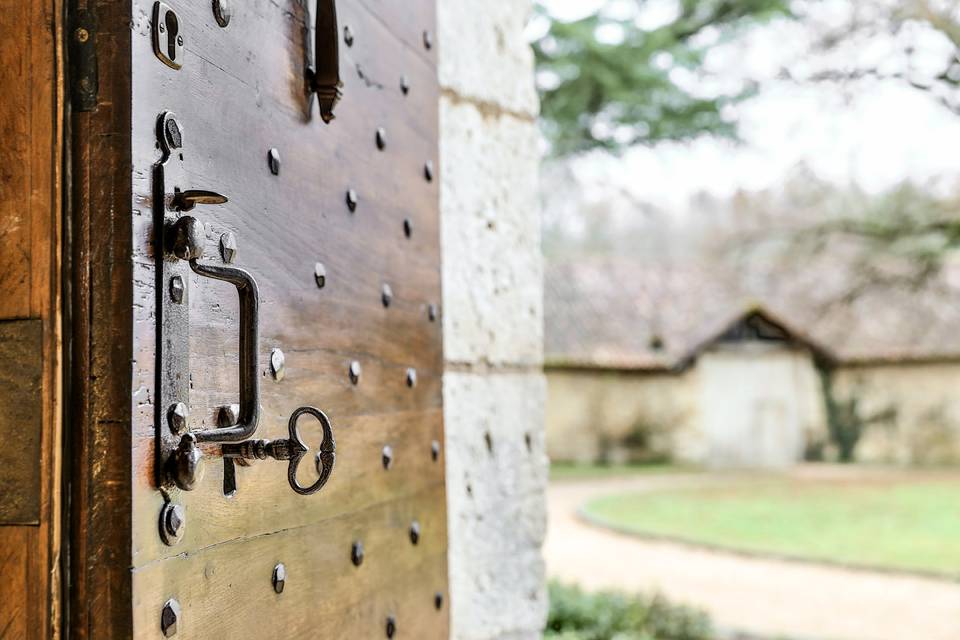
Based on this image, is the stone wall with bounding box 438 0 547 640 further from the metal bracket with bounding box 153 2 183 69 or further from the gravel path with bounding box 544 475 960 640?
the gravel path with bounding box 544 475 960 640

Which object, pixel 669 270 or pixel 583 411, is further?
pixel 669 270

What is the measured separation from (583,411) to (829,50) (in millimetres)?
11946

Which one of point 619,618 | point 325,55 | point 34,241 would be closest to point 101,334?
point 34,241

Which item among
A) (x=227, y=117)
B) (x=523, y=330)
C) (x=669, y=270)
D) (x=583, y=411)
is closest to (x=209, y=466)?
(x=227, y=117)

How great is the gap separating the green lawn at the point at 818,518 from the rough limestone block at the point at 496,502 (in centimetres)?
841

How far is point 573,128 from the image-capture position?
328 inches

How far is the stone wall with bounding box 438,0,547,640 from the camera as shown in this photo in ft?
6.03

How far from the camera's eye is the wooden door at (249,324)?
0.82 m

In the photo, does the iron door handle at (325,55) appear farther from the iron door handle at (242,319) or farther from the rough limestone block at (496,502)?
the rough limestone block at (496,502)

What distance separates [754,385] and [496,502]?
18893 mm

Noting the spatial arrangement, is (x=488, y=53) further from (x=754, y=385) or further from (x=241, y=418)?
(x=754, y=385)

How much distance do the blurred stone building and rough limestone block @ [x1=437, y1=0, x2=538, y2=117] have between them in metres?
17.0

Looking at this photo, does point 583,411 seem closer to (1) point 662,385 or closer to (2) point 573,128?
(1) point 662,385

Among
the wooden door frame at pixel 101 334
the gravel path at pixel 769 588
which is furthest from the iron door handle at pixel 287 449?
the gravel path at pixel 769 588
